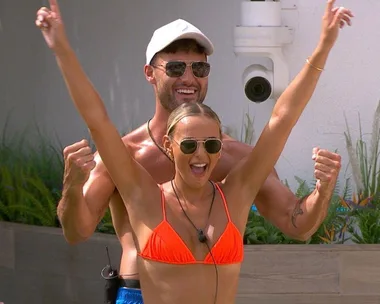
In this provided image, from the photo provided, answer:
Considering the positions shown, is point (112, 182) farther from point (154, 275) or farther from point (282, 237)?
point (282, 237)

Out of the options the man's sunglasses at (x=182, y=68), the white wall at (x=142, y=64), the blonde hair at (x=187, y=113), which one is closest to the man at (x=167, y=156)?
the man's sunglasses at (x=182, y=68)

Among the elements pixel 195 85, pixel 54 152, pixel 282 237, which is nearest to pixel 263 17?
pixel 282 237

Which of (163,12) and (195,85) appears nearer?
(195,85)

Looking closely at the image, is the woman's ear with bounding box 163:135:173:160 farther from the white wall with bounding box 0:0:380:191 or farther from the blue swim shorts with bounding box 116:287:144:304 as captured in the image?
the white wall with bounding box 0:0:380:191

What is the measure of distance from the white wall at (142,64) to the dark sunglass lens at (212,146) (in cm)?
339

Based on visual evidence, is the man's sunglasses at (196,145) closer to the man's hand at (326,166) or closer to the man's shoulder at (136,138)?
the man's hand at (326,166)

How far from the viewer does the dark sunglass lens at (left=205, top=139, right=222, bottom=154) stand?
351 cm

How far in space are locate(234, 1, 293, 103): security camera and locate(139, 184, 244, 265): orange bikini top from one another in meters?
3.24

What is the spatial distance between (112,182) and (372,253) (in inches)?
105

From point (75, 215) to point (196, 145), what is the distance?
47 cm

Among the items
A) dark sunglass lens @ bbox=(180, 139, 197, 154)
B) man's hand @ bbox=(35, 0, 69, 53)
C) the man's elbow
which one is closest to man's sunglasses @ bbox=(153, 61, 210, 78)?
dark sunglass lens @ bbox=(180, 139, 197, 154)

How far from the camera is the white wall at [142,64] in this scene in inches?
269

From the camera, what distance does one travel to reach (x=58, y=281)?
6891 millimetres

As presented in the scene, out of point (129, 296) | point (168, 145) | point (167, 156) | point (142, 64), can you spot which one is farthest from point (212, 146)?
point (142, 64)
